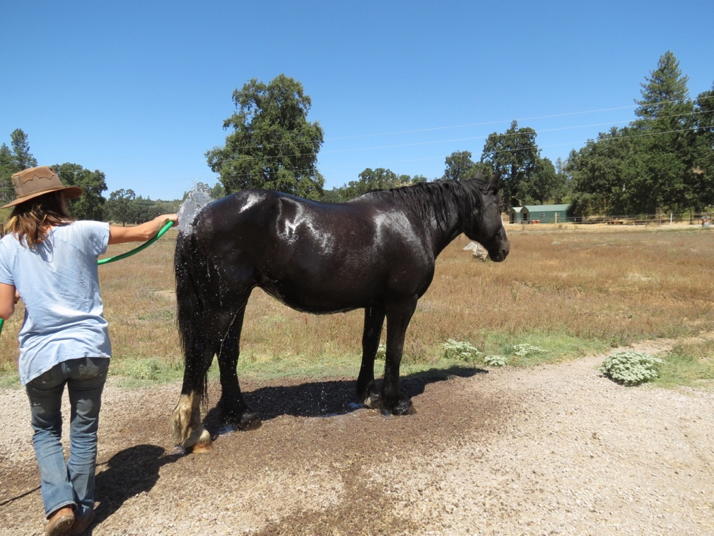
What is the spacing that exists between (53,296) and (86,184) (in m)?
81.9

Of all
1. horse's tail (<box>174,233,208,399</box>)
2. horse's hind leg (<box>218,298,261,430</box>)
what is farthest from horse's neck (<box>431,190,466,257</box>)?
horse's tail (<box>174,233,208,399</box>)

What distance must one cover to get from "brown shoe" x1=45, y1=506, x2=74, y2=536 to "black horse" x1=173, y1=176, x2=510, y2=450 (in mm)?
1227

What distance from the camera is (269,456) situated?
390 centimetres

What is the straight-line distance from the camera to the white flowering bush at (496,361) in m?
6.64

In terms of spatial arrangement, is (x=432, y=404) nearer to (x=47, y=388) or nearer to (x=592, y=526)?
(x=592, y=526)

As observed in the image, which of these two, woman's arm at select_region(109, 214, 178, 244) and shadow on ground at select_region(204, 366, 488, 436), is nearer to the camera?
woman's arm at select_region(109, 214, 178, 244)

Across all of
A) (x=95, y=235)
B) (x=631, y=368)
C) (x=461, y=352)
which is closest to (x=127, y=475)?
(x=95, y=235)

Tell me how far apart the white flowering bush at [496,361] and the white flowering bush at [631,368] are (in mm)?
1333

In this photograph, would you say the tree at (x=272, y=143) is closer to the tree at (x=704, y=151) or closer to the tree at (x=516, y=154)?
the tree at (x=516, y=154)

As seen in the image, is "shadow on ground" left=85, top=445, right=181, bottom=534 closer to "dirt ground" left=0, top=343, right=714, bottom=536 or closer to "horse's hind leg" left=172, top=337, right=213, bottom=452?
"dirt ground" left=0, top=343, right=714, bottom=536

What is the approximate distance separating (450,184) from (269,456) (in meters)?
3.58

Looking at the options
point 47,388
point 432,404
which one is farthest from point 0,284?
point 432,404

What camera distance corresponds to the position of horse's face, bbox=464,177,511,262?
17.7ft

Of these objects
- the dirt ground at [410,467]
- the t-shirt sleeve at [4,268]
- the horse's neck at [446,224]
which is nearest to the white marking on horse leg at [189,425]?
the dirt ground at [410,467]
